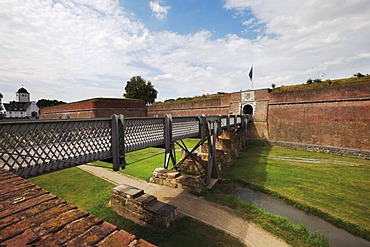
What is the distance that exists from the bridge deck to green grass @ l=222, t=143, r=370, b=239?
7982mm

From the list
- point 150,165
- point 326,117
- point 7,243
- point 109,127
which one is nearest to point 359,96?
point 326,117

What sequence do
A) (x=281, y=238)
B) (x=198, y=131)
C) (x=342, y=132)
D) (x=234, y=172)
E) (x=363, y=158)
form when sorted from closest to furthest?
(x=281, y=238) < (x=198, y=131) < (x=234, y=172) < (x=363, y=158) < (x=342, y=132)

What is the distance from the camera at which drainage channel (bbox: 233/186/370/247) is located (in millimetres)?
5625

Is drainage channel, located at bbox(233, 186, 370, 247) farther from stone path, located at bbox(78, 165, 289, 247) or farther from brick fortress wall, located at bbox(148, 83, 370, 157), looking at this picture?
brick fortress wall, located at bbox(148, 83, 370, 157)

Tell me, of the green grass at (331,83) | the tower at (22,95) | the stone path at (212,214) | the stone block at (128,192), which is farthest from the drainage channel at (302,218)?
the tower at (22,95)

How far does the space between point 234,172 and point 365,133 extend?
39.5 feet

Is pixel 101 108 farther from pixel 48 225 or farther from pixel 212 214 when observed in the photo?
pixel 48 225

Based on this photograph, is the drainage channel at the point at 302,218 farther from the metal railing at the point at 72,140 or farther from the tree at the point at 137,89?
the tree at the point at 137,89

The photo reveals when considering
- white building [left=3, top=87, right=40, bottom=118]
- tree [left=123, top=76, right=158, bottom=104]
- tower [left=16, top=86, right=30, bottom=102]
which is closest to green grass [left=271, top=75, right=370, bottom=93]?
tree [left=123, top=76, right=158, bottom=104]

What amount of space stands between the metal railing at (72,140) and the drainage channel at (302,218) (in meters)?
4.76

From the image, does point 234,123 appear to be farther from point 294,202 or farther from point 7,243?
point 7,243

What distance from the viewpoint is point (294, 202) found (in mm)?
7695

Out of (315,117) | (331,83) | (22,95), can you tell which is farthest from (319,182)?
(22,95)

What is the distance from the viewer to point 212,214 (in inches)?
265
